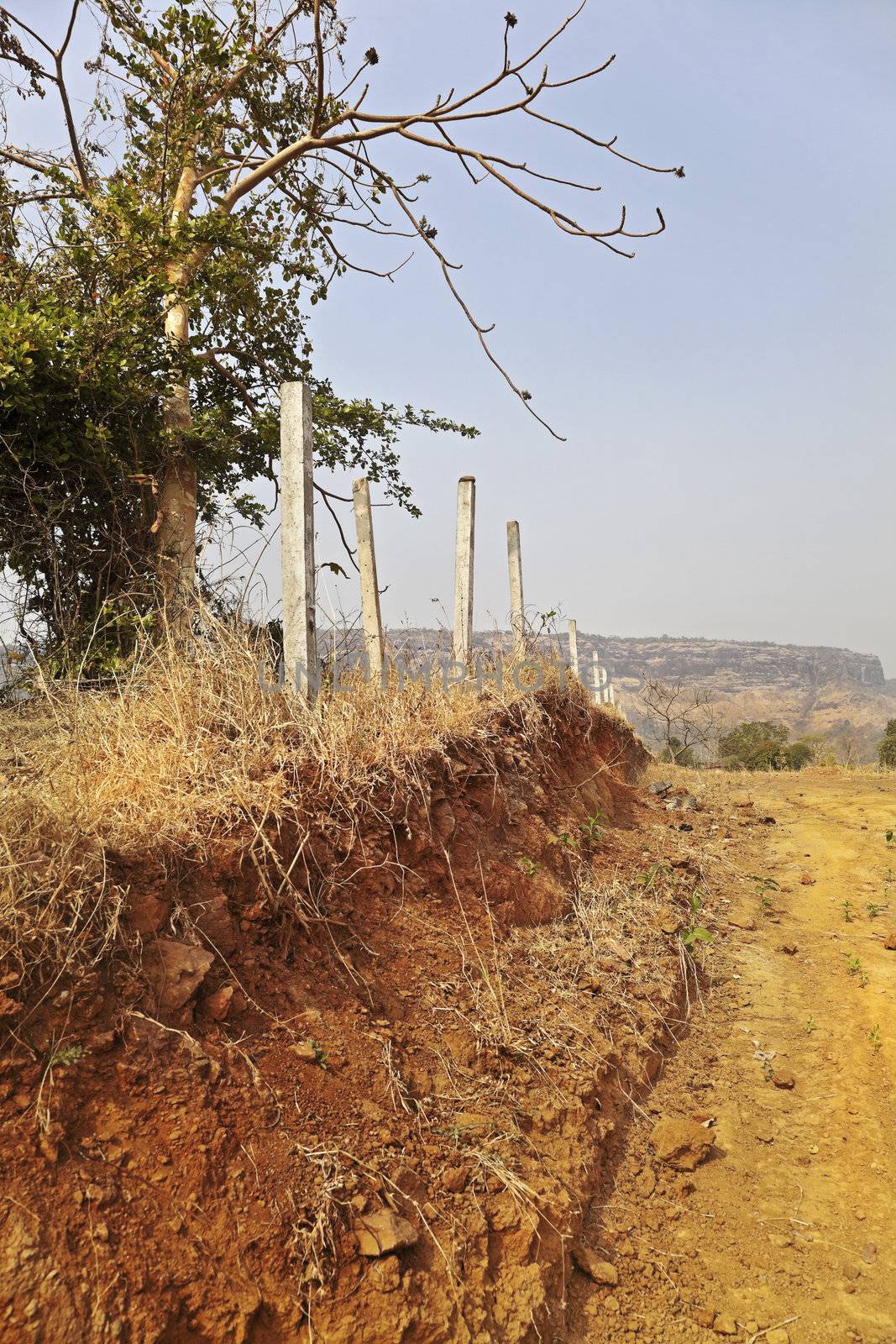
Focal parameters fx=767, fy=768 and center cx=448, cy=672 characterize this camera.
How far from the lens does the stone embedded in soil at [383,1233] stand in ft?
7.28

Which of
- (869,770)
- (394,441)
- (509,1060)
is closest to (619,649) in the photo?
(869,770)

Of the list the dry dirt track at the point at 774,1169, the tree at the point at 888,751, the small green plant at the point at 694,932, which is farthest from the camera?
the tree at the point at 888,751

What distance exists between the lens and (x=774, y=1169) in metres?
3.19

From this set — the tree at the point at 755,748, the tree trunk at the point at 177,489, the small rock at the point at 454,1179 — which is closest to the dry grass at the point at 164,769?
the small rock at the point at 454,1179

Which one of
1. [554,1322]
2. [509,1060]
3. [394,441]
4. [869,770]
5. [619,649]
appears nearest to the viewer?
[554,1322]

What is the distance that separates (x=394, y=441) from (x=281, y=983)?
22.3 ft

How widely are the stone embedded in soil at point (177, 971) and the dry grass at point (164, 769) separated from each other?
0.21 meters

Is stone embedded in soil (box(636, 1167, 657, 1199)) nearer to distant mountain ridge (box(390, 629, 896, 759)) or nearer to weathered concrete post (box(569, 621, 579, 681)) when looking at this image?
weathered concrete post (box(569, 621, 579, 681))

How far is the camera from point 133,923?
2.59 metres

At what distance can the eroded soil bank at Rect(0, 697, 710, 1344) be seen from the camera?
196 centimetres

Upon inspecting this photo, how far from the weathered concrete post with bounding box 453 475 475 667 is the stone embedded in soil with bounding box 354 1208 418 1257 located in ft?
15.1

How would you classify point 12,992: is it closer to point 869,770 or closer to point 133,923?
point 133,923

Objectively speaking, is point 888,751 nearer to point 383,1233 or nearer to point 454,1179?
point 454,1179

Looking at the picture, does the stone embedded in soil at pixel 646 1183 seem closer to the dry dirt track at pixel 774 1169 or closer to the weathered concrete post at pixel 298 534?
the dry dirt track at pixel 774 1169
